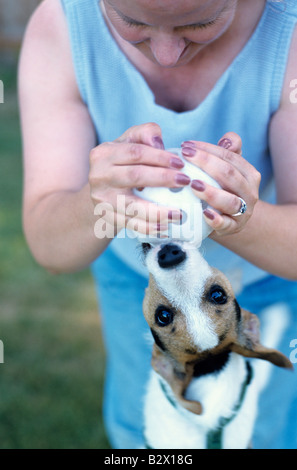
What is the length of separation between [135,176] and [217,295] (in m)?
0.20


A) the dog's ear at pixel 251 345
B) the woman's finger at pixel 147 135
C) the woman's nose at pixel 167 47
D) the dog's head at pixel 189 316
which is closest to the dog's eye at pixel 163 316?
the dog's head at pixel 189 316

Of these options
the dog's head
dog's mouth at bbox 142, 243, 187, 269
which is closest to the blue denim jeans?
the dog's head

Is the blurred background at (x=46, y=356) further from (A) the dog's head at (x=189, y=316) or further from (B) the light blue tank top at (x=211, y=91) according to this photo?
(A) the dog's head at (x=189, y=316)

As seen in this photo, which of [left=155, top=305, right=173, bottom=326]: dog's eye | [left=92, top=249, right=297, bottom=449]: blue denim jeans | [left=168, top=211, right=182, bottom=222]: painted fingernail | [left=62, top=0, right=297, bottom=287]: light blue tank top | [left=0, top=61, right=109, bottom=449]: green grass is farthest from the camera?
[left=0, top=61, right=109, bottom=449]: green grass

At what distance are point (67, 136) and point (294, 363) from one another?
21.5 inches

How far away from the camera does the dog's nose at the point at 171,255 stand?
67cm

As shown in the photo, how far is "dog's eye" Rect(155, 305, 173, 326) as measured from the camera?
0.73 metres

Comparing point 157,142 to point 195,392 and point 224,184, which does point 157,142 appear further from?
point 195,392

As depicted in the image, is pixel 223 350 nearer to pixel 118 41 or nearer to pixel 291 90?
pixel 291 90

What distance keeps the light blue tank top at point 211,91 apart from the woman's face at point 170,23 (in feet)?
0.55

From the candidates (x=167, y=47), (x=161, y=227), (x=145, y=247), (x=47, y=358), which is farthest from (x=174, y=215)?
(x=47, y=358)

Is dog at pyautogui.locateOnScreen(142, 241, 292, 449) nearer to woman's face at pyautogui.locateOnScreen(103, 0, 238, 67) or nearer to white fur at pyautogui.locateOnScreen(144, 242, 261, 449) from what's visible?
white fur at pyautogui.locateOnScreen(144, 242, 261, 449)

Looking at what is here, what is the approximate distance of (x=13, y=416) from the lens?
193 centimetres

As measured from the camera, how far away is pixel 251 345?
0.81 meters
